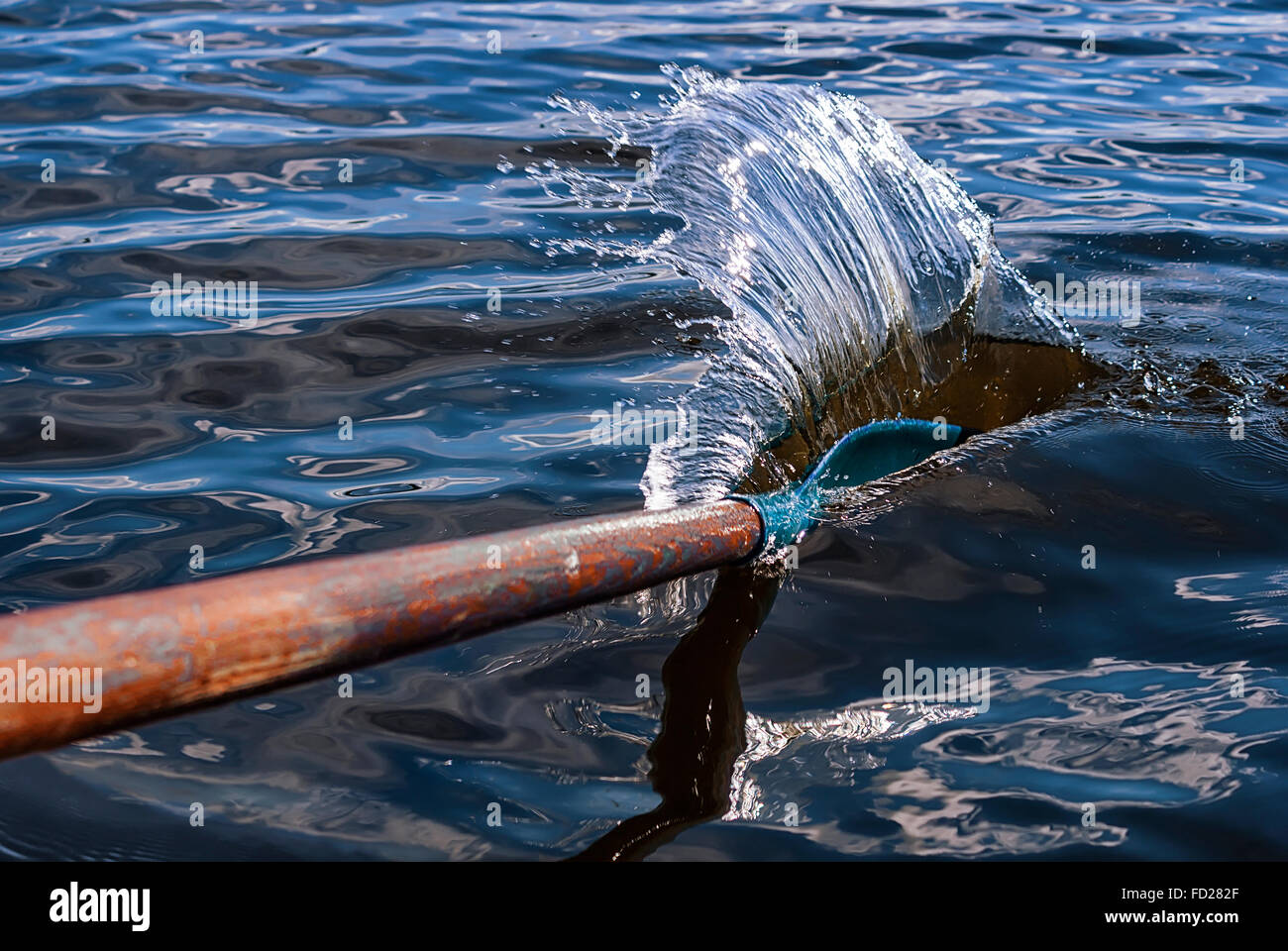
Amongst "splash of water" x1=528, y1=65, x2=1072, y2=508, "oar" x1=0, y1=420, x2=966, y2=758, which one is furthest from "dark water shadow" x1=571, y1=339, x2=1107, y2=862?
Answer: "oar" x1=0, y1=420, x2=966, y2=758

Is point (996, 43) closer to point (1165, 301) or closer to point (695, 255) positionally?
point (1165, 301)

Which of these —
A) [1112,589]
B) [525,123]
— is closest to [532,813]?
[1112,589]

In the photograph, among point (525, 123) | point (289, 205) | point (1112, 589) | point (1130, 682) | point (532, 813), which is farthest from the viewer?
point (525, 123)

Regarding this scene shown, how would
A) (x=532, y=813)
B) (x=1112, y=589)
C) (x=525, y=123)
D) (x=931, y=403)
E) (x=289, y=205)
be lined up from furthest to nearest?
1. (x=525, y=123)
2. (x=289, y=205)
3. (x=931, y=403)
4. (x=1112, y=589)
5. (x=532, y=813)

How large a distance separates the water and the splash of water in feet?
0.05

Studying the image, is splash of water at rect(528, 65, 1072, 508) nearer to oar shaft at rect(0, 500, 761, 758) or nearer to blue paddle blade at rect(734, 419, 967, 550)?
blue paddle blade at rect(734, 419, 967, 550)

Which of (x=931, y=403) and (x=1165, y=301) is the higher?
(x=1165, y=301)

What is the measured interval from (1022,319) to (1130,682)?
6.50 ft

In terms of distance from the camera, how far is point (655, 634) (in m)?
2.73

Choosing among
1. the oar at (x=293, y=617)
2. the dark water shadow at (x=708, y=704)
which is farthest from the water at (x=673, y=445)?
the oar at (x=293, y=617)

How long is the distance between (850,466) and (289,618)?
199cm

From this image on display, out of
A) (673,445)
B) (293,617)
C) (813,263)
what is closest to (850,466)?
(673,445)

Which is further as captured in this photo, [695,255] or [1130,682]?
[695,255]
